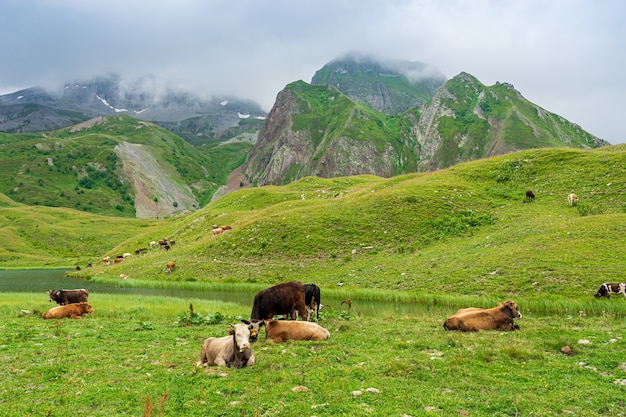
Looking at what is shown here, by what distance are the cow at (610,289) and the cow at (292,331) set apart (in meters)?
17.3

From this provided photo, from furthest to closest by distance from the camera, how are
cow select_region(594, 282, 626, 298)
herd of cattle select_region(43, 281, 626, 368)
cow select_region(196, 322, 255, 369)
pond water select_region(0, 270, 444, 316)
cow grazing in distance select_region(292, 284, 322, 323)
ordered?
1. pond water select_region(0, 270, 444, 316)
2. cow select_region(594, 282, 626, 298)
3. cow grazing in distance select_region(292, 284, 322, 323)
4. herd of cattle select_region(43, 281, 626, 368)
5. cow select_region(196, 322, 255, 369)

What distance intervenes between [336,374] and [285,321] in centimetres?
552

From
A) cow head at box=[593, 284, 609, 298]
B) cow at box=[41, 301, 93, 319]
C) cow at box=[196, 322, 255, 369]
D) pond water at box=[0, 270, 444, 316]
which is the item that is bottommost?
pond water at box=[0, 270, 444, 316]

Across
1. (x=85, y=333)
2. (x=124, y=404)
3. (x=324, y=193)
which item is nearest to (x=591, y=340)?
A: (x=124, y=404)

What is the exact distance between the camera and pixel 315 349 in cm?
1391

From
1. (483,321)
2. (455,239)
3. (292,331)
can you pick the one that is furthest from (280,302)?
(455,239)

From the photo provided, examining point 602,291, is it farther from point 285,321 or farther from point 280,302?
point 285,321

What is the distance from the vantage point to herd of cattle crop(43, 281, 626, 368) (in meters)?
12.5

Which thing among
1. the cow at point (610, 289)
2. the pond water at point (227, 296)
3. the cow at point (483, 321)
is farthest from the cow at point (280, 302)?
the cow at point (610, 289)

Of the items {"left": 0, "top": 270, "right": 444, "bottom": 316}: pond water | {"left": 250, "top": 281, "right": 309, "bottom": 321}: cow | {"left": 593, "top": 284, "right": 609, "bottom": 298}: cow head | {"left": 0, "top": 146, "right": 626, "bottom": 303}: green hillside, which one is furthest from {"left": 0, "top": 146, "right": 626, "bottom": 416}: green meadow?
{"left": 250, "top": 281, "right": 309, "bottom": 321}: cow

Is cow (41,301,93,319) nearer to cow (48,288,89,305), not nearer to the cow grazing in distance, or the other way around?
cow (48,288,89,305)

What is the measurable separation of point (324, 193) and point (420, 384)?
65445mm

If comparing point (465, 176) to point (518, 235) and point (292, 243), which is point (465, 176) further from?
point (292, 243)

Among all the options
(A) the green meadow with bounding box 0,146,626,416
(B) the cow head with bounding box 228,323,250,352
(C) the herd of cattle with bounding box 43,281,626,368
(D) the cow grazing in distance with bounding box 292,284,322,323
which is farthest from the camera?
(D) the cow grazing in distance with bounding box 292,284,322,323
